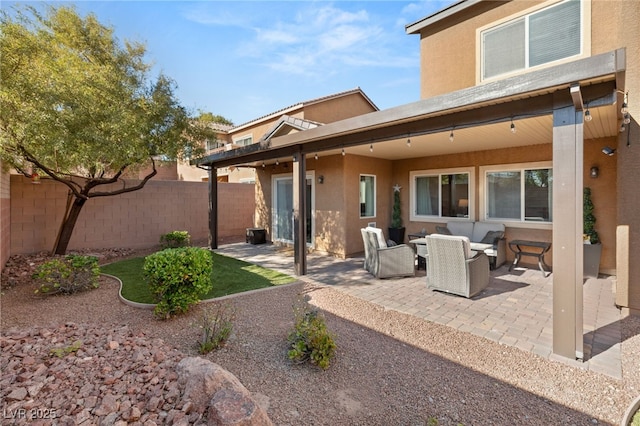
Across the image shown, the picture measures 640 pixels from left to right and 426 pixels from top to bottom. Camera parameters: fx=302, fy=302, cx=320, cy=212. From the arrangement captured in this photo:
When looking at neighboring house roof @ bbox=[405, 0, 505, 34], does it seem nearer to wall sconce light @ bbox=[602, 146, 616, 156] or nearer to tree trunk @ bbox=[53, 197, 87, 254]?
wall sconce light @ bbox=[602, 146, 616, 156]

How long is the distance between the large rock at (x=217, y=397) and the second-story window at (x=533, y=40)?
29.8 ft

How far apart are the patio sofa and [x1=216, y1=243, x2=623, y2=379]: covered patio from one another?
0.35m

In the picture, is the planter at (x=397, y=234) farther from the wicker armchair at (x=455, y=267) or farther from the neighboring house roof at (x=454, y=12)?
the neighboring house roof at (x=454, y=12)

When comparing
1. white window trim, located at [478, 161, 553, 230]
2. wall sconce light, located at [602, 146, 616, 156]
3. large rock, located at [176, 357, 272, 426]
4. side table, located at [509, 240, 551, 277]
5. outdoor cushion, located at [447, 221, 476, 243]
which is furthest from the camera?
outdoor cushion, located at [447, 221, 476, 243]

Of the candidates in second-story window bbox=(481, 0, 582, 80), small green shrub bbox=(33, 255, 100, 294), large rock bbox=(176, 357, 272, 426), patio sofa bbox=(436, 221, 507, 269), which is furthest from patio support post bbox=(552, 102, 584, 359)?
small green shrub bbox=(33, 255, 100, 294)

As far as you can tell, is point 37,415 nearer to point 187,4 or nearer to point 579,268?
point 579,268

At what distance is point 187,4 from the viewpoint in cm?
700

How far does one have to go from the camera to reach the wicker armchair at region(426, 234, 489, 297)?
571 cm

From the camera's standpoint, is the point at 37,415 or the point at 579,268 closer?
the point at 37,415

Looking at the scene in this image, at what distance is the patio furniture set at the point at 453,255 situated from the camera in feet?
18.9

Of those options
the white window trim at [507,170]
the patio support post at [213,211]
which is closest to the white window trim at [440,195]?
the white window trim at [507,170]

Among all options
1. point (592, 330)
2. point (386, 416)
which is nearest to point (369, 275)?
point (592, 330)

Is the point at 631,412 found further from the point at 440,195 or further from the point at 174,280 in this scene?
the point at 440,195

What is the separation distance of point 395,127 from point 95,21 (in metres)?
9.84
